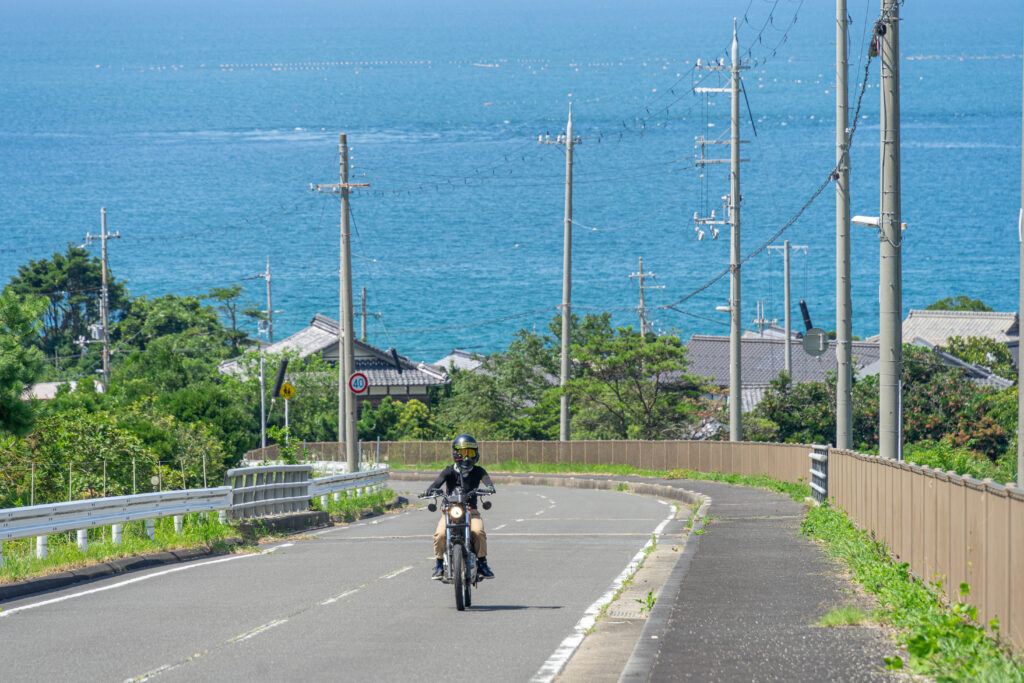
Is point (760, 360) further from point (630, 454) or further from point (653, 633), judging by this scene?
point (653, 633)

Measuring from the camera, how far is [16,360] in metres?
18.8

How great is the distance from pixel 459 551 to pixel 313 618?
1.42 meters

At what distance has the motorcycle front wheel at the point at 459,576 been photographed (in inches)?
461

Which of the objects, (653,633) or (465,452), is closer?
(653,633)

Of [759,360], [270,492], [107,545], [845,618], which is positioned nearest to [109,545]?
[107,545]

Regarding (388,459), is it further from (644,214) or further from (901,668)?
(644,214)

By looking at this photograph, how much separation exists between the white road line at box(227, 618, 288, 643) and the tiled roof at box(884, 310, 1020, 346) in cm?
7126

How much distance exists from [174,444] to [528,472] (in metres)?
17.4

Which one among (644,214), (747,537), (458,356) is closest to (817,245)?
(644,214)

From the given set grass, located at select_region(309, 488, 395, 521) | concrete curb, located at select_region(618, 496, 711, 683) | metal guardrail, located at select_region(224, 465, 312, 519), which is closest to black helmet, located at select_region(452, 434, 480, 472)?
concrete curb, located at select_region(618, 496, 711, 683)

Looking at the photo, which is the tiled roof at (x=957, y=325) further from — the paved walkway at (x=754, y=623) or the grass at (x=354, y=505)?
the paved walkway at (x=754, y=623)

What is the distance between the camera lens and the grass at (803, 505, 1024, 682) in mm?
7480

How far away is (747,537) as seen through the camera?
1778cm

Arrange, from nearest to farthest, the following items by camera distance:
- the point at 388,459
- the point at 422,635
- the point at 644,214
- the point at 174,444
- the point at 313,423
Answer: the point at 422,635 < the point at 174,444 < the point at 388,459 < the point at 313,423 < the point at 644,214
